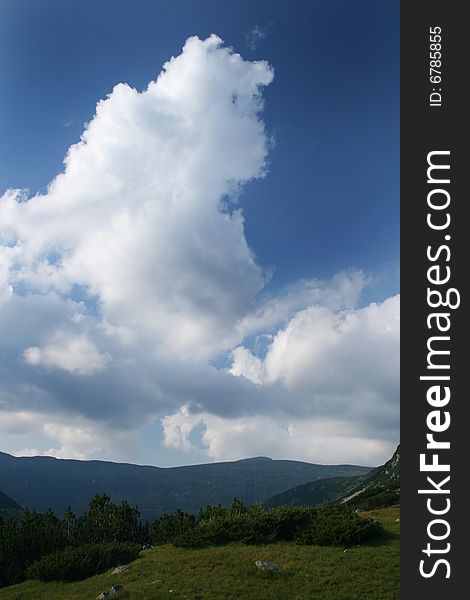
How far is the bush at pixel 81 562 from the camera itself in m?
37.0

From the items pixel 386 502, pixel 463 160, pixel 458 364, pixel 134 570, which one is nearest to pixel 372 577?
pixel 134 570

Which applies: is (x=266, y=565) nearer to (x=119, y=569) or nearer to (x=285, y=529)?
(x=285, y=529)

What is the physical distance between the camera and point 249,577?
30.8 meters

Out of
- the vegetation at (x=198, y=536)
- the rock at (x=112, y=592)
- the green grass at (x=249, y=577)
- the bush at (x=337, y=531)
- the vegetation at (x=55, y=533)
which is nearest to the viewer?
the green grass at (x=249, y=577)

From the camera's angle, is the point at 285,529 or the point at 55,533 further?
the point at 55,533

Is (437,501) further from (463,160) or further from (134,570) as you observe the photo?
(134,570)

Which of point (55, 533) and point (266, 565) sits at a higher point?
point (266, 565)

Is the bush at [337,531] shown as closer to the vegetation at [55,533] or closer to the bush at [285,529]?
the bush at [285,529]

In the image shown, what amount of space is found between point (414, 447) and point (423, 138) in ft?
33.0

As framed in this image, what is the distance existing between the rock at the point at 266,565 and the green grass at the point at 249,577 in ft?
1.44

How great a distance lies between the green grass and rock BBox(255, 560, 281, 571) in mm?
440

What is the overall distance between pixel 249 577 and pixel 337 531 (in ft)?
30.0

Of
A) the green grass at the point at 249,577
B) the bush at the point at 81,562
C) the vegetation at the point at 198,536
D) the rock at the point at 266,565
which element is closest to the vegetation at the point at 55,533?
the vegetation at the point at 198,536

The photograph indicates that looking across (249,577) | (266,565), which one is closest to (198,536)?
(266,565)
